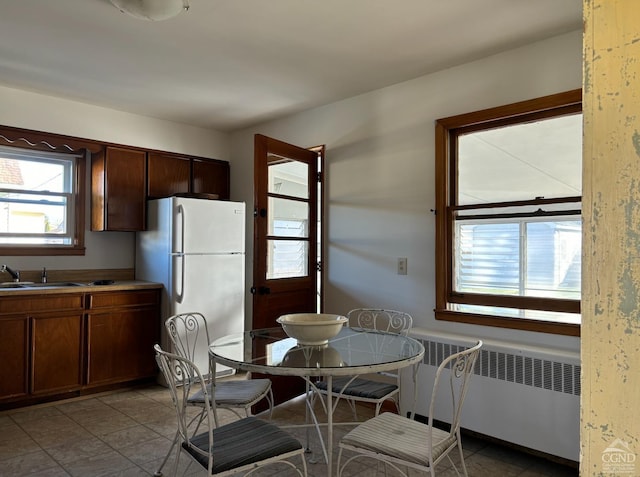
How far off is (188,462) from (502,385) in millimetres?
1843

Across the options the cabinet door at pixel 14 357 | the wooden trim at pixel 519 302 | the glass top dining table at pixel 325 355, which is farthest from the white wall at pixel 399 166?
the cabinet door at pixel 14 357

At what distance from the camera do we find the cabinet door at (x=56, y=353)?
3.44m

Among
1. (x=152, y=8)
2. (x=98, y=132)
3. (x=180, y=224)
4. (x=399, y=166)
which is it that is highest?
(x=152, y=8)

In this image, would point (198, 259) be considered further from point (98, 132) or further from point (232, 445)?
point (232, 445)

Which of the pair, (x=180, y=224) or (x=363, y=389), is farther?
(x=180, y=224)

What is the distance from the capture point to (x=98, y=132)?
410 cm

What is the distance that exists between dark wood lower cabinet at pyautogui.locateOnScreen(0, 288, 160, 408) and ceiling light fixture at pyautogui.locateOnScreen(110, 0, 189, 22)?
2.26 m

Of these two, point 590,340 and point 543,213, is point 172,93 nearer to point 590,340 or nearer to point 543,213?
point 543,213

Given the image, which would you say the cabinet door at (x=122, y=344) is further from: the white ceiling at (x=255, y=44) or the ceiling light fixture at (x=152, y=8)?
the ceiling light fixture at (x=152, y=8)

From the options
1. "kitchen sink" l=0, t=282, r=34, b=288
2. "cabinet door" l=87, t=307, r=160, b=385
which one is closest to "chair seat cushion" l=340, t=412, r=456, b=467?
"cabinet door" l=87, t=307, r=160, b=385

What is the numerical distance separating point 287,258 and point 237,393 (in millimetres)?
1434

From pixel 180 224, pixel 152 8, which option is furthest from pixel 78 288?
pixel 152 8

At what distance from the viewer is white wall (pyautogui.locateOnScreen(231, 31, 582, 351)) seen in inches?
111

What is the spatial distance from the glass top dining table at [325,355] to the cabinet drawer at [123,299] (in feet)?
5.85
